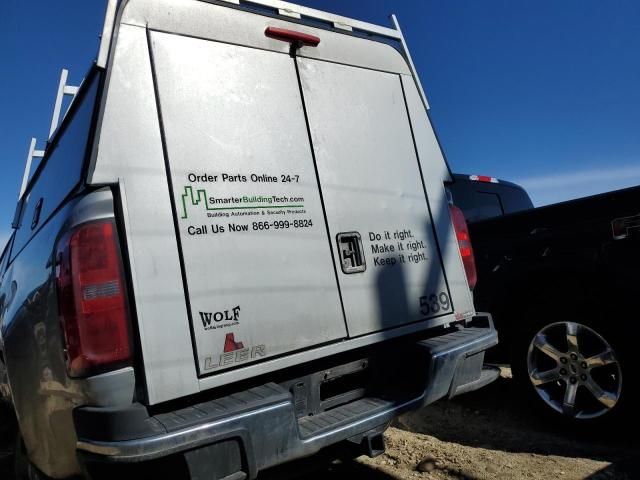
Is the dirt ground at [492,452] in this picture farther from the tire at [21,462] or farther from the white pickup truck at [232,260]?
the tire at [21,462]

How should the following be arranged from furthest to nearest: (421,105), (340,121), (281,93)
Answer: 1. (421,105)
2. (340,121)
3. (281,93)

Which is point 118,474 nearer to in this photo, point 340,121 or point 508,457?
point 340,121

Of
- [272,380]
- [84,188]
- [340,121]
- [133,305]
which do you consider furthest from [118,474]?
[340,121]

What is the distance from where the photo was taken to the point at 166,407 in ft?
6.29

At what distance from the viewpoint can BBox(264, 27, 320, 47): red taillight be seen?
8.21ft

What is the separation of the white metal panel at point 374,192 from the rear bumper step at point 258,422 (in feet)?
0.99

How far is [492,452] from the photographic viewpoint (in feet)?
11.0

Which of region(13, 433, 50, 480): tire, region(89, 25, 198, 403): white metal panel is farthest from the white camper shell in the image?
region(13, 433, 50, 480): tire

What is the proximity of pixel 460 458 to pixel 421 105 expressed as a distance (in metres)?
2.33

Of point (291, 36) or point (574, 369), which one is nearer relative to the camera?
point (291, 36)

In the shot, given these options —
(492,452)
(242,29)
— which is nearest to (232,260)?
(242,29)

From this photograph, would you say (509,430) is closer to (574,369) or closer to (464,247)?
(574,369)

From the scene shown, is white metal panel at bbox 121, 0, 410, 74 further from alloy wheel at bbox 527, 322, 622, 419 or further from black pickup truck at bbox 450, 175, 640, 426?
alloy wheel at bbox 527, 322, 622, 419

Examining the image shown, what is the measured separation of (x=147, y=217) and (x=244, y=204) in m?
0.43
